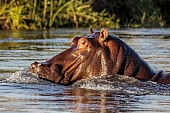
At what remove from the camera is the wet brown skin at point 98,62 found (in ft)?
22.7

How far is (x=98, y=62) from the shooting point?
273 inches

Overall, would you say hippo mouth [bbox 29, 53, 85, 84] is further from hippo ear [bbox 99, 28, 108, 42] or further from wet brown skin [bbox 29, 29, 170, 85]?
hippo ear [bbox 99, 28, 108, 42]

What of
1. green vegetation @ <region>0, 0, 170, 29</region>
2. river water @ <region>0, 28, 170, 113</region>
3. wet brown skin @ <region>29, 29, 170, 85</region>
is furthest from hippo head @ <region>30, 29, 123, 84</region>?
green vegetation @ <region>0, 0, 170, 29</region>

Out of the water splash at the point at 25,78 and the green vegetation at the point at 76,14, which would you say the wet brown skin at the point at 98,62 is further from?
the green vegetation at the point at 76,14

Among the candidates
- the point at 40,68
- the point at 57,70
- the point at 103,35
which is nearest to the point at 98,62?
the point at 103,35

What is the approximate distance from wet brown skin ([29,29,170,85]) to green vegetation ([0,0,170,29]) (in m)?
15.6

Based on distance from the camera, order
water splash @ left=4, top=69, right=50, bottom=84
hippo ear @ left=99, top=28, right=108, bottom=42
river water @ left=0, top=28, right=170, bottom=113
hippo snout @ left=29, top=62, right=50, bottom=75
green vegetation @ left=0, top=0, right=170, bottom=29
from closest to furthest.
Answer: river water @ left=0, top=28, right=170, bottom=113 < hippo snout @ left=29, top=62, right=50, bottom=75 < water splash @ left=4, top=69, right=50, bottom=84 < hippo ear @ left=99, top=28, right=108, bottom=42 < green vegetation @ left=0, top=0, right=170, bottom=29

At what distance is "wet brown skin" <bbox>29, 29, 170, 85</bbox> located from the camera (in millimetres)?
6910

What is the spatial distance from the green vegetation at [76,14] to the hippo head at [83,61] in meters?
15.6

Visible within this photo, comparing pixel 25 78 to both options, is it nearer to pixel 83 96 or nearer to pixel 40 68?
pixel 40 68

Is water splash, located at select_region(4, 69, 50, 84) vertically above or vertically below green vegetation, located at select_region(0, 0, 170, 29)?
above

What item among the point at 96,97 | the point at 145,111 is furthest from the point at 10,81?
the point at 145,111

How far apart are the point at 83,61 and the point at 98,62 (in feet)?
0.49

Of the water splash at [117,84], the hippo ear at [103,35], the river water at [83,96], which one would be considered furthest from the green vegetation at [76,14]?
the water splash at [117,84]
